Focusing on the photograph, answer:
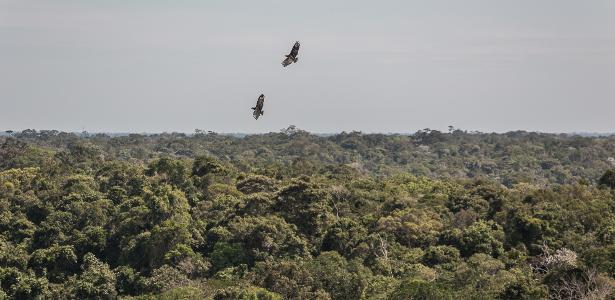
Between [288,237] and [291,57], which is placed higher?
[291,57]

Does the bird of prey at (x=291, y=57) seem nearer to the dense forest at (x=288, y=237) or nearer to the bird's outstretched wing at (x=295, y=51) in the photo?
the bird's outstretched wing at (x=295, y=51)

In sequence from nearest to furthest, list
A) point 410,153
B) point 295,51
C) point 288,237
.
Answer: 1. point 295,51
2. point 288,237
3. point 410,153

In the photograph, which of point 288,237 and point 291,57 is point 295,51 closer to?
point 291,57

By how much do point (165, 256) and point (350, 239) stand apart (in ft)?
29.0

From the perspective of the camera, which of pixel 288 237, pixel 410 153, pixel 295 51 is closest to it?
pixel 295 51

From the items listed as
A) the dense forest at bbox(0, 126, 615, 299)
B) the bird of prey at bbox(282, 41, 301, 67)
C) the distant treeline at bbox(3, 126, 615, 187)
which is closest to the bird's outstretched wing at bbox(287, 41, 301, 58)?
the bird of prey at bbox(282, 41, 301, 67)

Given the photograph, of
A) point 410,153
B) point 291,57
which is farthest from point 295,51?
point 410,153

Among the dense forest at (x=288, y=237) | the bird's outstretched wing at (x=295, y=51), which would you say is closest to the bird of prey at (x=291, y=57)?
the bird's outstretched wing at (x=295, y=51)

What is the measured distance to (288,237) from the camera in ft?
130

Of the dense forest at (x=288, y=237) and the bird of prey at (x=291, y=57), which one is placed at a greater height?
the bird of prey at (x=291, y=57)

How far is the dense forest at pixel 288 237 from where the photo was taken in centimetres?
3164

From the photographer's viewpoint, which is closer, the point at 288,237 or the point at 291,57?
the point at 291,57

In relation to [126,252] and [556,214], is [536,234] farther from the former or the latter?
[126,252]

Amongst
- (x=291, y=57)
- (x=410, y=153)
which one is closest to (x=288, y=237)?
(x=291, y=57)
